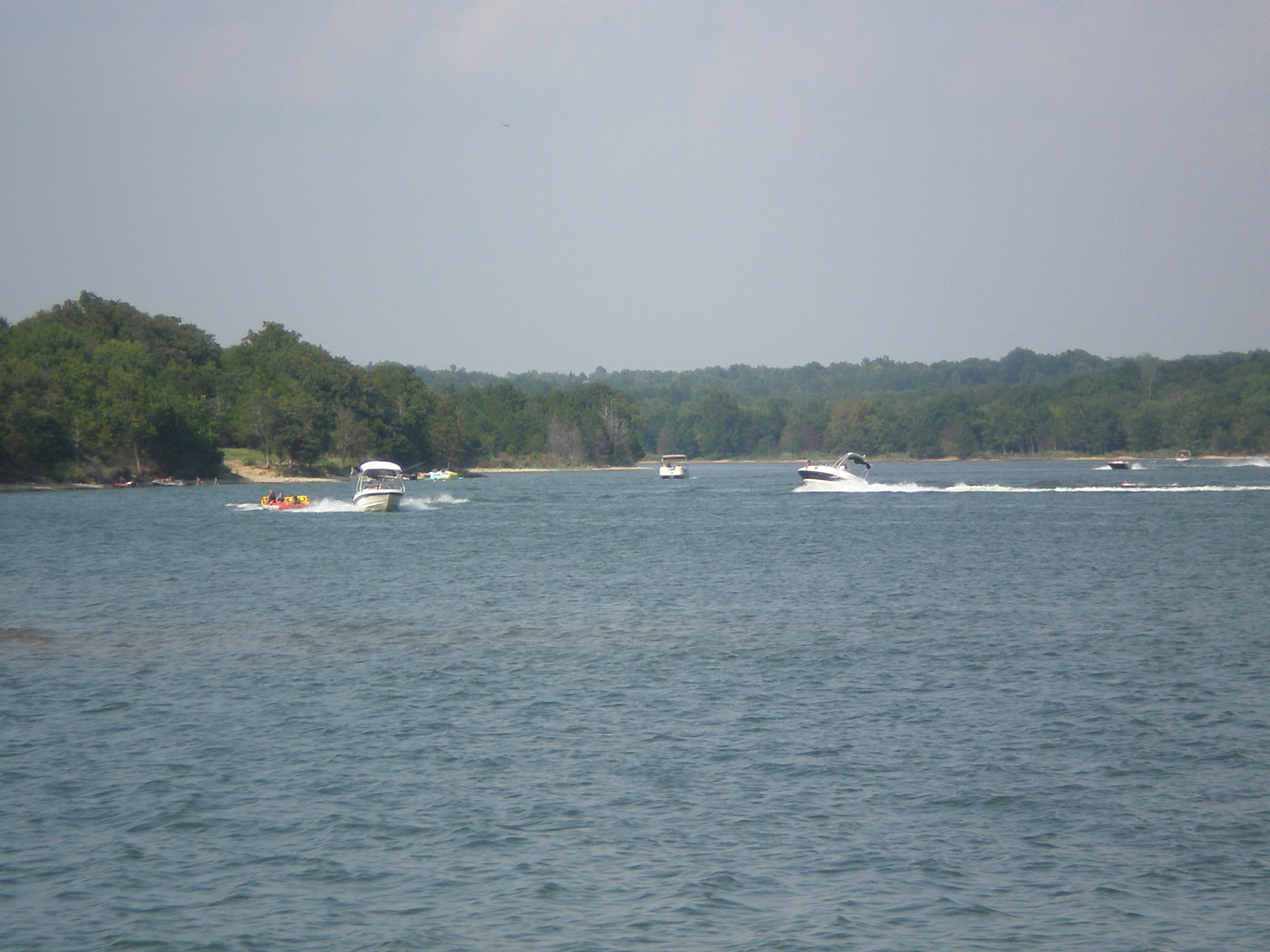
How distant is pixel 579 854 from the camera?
14.6m

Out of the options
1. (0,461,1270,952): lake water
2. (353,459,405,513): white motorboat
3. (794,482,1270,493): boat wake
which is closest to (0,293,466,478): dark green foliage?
(353,459,405,513): white motorboat

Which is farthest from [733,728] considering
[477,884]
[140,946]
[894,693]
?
[140,946]

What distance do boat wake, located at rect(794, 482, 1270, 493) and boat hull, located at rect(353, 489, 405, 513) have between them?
48.2 m

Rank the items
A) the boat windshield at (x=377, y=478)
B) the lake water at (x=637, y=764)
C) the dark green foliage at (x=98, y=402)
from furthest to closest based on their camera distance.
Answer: the dark green foliage at (x=98, y=402) → the boat windshield at (x=377, y=478) → the lake water at (x=637, y=764)

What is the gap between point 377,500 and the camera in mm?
83500

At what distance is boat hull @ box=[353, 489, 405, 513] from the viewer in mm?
83375

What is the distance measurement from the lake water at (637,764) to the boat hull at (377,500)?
1536 inches

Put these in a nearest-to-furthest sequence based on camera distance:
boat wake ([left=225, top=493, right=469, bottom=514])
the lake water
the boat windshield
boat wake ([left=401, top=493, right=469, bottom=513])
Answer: the lake water < the boat windshield < boat wake ([left=225, top=493, right=469, bottom=514]) < boat wake ([left=401, top=493, right=469, bottom=513])

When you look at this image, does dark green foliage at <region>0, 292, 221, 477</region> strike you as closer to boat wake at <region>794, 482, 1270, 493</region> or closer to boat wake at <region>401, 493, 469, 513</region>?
boat wake at <region>401, 493, 469, 513</region>

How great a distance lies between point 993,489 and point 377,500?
218 ft

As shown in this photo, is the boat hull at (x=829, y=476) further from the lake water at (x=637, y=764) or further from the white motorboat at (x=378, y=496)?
the lake water at (x=637, y=764)

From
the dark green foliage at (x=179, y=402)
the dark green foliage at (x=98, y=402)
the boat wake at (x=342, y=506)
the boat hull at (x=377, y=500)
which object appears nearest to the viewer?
the boat hull at (x=377, y=500)

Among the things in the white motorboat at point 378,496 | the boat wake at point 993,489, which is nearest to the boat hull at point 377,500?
the white motorboat at point 378,496

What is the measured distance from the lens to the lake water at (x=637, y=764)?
42.1ft
